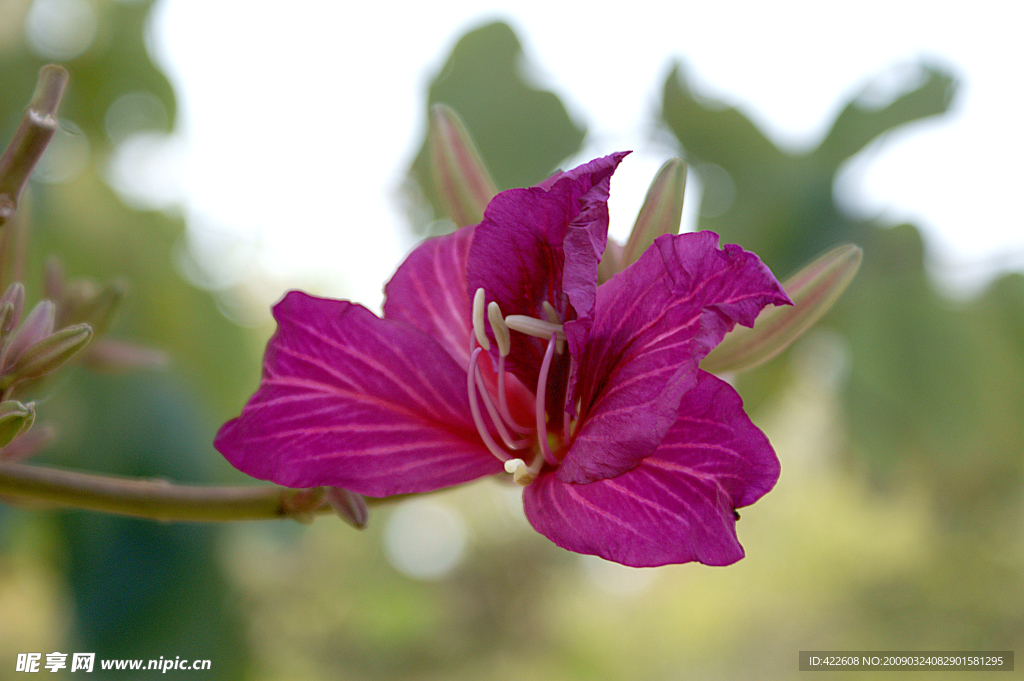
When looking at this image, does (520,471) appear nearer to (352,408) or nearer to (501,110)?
(352,408)

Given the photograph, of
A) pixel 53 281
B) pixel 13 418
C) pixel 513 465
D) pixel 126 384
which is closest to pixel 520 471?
pixel 513 465

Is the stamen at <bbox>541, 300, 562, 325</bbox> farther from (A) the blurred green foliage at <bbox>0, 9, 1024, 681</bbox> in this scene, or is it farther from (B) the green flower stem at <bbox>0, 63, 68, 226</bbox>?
(A) the blurred green foliage at <bbox>0, 9, 1024, 681</bbox>

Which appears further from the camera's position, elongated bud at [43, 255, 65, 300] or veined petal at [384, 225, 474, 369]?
elongated bud at [43, 255, 65, 300]

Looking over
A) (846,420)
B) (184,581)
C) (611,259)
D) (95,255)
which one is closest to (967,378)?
(846,420)

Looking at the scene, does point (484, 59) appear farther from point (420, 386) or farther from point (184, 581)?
point (184, 581)

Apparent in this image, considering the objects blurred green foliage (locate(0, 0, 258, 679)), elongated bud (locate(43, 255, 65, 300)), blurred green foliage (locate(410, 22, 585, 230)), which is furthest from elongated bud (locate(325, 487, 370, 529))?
blurred green foliage (locate(0, 0, 258, 679))

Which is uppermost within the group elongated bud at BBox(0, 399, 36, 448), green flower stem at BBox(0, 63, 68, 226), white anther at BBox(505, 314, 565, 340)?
green flower stem at BBox(0, 63, 68, 226)

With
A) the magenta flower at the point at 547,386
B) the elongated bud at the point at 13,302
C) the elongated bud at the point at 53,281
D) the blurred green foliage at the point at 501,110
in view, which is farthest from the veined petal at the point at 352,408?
the blurred green foliage at the point at 501,110
